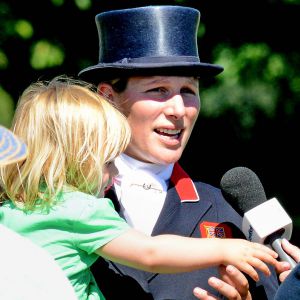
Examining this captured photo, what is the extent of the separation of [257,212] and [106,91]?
608 millimetres

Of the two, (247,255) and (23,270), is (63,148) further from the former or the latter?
(23,270)

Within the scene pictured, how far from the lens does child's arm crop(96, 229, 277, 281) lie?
8.21 ft

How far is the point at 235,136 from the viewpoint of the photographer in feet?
14.4

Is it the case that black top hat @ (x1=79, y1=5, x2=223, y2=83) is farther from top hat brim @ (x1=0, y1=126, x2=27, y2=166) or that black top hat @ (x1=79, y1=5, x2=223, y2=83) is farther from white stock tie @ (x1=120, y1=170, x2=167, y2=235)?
top hat brim @ (x1=0, y1=126, x2=27, y2=166)

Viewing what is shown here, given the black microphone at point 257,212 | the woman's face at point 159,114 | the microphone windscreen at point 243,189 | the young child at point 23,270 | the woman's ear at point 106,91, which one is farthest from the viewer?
the woman's ear at point 106,91

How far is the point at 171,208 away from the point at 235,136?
4.96 feet

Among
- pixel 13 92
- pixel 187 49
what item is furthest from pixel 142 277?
pixel 13 92

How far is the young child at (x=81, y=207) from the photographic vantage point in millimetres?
2512

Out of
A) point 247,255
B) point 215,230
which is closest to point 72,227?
point 247,255

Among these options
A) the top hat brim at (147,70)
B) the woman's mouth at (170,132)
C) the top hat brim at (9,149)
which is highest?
the top hat brim at (9,149)

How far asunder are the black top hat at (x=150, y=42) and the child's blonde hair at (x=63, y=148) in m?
0.29

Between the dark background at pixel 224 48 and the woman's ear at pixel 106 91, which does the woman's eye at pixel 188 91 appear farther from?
the dark background at pixel 224 48

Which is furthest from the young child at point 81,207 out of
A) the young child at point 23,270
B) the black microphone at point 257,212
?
the young child at point 23,270

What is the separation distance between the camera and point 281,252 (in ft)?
8.56
